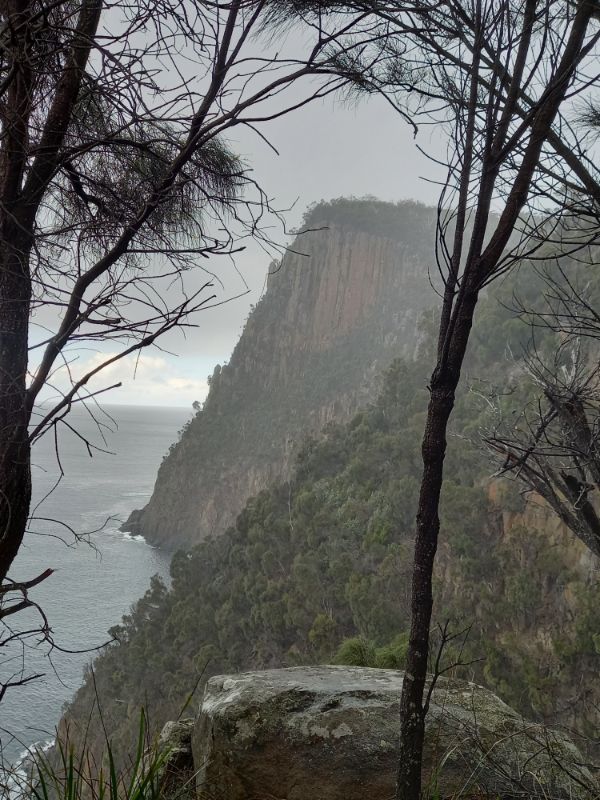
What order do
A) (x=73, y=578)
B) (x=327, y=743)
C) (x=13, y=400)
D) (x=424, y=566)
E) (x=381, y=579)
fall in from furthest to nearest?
(x=73, y=578), (x=381, y=579), (x=327, y=743), (x=424, y=566), (x=13, y=400)

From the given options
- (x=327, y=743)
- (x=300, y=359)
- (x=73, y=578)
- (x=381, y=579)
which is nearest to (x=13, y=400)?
(x=327, y=743)

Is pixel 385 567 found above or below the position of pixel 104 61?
below

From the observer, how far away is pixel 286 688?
2615mm

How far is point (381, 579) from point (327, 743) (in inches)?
600

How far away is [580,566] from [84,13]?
1378cm

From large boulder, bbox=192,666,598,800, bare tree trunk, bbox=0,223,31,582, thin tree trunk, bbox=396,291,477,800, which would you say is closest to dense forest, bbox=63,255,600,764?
large boulder, bbox=192,666,598,800

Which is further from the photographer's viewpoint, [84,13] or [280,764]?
[280,764]

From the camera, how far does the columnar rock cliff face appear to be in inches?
1671

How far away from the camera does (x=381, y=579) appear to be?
17016 millimetres

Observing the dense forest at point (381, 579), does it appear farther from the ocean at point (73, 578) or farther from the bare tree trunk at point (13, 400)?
the bare tree trunk at point (13, 400)

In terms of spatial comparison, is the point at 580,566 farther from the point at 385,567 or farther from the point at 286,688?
the point at 286,688

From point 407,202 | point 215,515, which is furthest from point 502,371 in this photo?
point 407,202

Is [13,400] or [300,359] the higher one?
[300,359]

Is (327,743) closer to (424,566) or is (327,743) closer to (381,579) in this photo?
(424,566)
